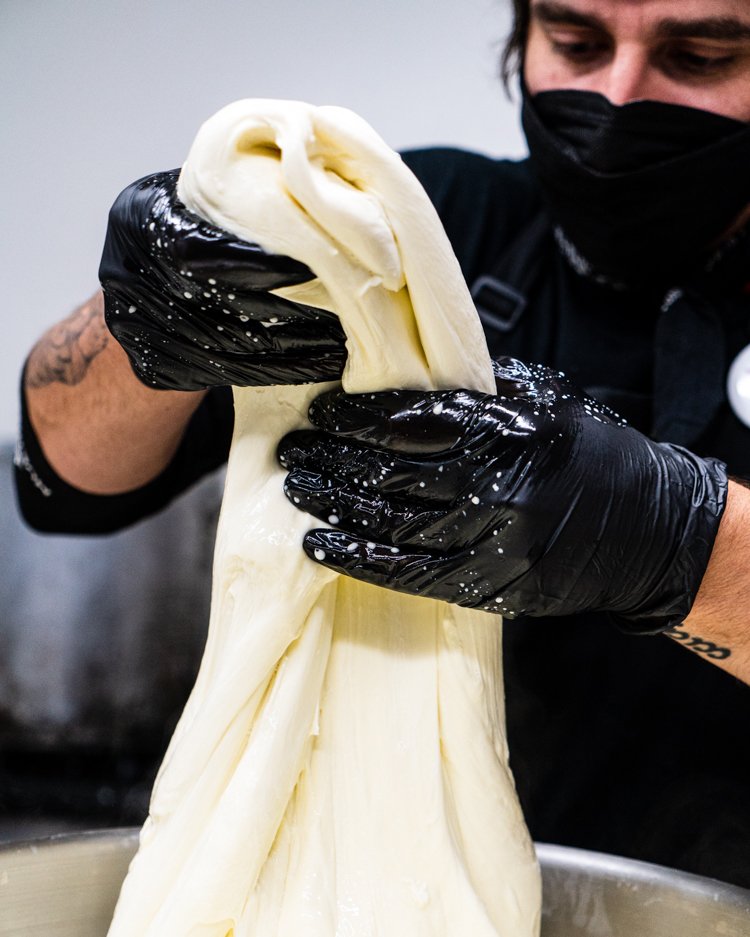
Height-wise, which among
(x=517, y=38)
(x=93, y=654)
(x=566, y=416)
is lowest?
(x=93, y=654)

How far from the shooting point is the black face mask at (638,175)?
1.08 m

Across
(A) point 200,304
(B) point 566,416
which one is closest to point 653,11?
(B) point 566,416

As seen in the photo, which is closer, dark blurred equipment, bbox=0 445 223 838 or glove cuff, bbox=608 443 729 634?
glove cuff, bbox=608 443 729 634

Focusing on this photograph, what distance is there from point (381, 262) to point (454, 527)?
0.67 feet

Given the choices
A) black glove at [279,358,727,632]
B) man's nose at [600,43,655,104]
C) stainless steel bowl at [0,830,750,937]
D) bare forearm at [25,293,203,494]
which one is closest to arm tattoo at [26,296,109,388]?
bare forearm at [25,293,203,494]

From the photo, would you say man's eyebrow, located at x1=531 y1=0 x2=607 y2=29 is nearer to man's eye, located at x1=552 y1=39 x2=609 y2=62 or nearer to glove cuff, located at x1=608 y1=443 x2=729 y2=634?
man's eye, located at x1=552 y1=39 x2=609 y2=62

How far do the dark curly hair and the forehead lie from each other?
0.59ft

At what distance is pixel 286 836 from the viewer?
2.62 ft

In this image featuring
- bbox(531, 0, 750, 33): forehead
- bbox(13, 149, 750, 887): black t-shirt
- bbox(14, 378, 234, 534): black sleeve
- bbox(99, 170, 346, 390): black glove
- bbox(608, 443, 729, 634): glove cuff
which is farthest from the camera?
bbox(14, 378, 234, 534): black sleeve

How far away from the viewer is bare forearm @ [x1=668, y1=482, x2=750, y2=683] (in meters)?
0.84

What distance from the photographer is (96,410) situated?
1.15 metres

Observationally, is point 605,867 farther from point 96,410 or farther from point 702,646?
point 96,410

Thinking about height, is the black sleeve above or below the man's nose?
below

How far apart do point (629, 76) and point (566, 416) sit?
524mm
